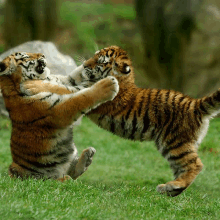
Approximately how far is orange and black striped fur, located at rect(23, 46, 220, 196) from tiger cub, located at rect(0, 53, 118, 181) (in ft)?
1.46

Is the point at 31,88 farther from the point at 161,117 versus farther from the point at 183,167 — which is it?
the point at 183,167

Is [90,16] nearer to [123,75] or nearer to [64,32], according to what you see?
[64,32]

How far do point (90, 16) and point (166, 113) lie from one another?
12693 mm

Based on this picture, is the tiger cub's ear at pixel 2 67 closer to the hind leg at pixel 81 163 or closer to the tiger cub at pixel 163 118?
the tiger cub at pixel 163 118

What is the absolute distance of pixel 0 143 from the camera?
7.99m

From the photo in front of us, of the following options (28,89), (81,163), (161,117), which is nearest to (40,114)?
(28,89)

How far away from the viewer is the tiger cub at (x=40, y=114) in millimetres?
4211

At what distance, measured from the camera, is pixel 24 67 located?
14.8ft

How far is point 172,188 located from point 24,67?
2.02 meters

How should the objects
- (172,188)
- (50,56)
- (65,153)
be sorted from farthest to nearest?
(50,56) < (65,153) < (172,188)

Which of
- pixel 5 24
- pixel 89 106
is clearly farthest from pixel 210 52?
pixel 89 106

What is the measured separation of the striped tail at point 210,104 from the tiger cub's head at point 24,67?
174cm

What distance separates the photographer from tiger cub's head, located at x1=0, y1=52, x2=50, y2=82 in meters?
4.42

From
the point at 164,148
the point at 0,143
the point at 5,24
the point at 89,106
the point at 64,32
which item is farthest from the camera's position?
the point at 64,32
